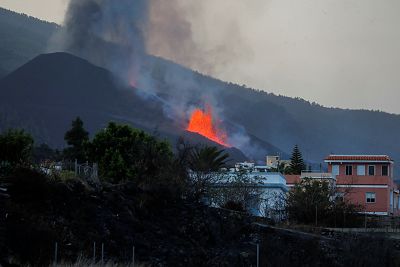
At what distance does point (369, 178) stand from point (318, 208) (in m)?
47.1

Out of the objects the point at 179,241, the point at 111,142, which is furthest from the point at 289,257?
the point at 111,142

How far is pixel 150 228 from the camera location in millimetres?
30359

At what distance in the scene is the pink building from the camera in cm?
8912

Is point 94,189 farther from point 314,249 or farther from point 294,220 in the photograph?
point 294,220

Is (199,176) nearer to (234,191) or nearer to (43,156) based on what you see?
(234,191)

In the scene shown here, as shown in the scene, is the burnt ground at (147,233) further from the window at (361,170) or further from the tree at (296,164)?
the tree at (296,164)

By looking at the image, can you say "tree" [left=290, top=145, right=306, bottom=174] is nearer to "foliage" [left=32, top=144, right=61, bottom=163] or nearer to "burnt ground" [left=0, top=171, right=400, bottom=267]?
"foliage" [left=32, top=144, right=61, bottom=163]

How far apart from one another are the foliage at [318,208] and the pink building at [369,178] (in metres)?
42.6

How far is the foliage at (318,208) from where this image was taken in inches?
1757

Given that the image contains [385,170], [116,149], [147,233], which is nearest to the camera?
[147,233]

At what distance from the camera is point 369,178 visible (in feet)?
296

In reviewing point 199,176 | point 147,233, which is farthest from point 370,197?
point 147,233

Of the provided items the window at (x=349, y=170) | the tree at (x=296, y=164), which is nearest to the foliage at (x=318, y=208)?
the window at (x=349, y=170)

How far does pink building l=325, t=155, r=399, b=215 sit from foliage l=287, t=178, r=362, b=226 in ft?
140
